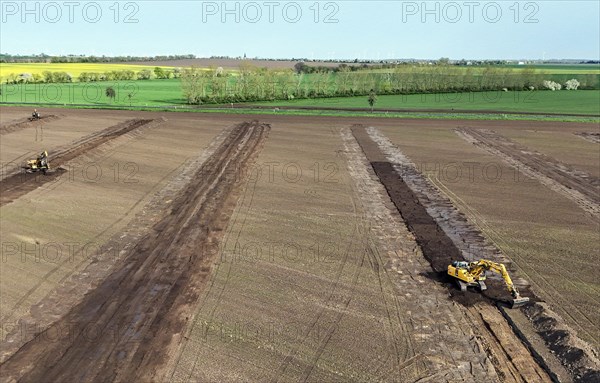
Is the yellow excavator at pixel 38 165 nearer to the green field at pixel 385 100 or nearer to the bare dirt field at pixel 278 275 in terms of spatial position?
the bare dirt field at pixel 278 275

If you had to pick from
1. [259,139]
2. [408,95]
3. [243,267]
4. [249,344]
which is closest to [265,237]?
[243,267]

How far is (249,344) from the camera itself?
47.9ft

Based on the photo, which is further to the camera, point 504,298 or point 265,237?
point 265,237

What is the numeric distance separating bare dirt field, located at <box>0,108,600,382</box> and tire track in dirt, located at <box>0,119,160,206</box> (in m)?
0.51

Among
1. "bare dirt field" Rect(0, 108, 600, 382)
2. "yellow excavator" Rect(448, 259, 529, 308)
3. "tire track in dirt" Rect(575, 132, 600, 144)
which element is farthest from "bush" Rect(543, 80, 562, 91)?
"yellow excavator" Rect(448, 259, 529, 308)

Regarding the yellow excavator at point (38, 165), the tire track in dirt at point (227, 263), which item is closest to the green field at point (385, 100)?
the yellow excavator at point (38, 165)

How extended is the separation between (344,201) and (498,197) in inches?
431

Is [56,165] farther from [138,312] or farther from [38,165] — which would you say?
[138,312]

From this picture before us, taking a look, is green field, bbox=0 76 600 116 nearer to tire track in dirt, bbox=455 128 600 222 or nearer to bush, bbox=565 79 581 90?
bush, bbox=565 79 581 90

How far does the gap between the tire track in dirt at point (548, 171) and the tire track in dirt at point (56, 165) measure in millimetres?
37700

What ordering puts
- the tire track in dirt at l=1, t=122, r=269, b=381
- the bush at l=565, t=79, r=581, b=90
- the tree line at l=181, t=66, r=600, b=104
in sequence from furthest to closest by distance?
the bush at l=565, t=79, r=581, b=90 < the tree line at l=181, t=66, r=600, b=104 < the tire track in dirt at l=1, t=122, r=269, b=381

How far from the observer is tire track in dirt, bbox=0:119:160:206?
97.2 feet

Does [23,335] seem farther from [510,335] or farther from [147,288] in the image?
[510,335]

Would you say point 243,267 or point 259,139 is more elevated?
point 259,139
